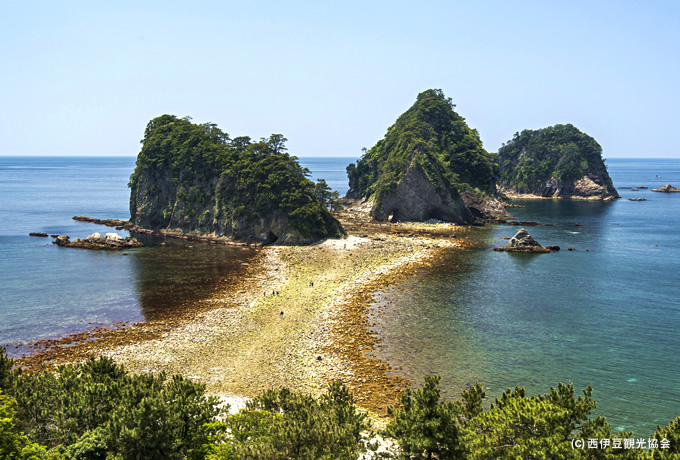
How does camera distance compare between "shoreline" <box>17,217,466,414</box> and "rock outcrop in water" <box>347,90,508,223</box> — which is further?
"rock outcrop in water" <box>347,90,508,223</box>

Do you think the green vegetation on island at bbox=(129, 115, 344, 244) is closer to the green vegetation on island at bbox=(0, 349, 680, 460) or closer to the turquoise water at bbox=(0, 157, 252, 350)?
the turquoise water at bbox=(0, 157, 252, 350)

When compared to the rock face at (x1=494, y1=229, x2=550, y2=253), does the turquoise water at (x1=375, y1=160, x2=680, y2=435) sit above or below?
below

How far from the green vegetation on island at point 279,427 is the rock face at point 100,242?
2545 inches

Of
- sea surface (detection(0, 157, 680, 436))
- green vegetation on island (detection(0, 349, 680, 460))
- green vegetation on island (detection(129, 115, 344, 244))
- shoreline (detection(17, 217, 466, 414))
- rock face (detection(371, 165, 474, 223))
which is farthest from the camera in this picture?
rock face (detection(371, 165, 474, 223))

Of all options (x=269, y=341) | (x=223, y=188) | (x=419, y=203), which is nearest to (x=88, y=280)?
(x=269, y=341)

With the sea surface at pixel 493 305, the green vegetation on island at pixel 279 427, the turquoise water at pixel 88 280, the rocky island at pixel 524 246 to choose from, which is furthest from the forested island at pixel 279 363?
the rocky island at pixel 524 246

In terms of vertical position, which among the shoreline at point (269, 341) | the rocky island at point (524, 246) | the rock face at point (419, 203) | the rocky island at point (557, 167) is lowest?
the shoreline at point (269, 341)

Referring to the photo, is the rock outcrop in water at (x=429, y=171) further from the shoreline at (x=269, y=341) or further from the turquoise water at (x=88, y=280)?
the shoreline at (x=269, y=341)

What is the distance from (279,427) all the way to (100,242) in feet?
257

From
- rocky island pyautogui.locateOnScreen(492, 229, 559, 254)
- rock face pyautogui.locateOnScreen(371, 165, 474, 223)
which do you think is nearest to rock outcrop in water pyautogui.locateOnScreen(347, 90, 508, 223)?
rock face pyautogui.locateOnScreen(371, 165, 474, 223)

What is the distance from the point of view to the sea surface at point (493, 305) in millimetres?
34406

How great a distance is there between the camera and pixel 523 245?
80.0 m

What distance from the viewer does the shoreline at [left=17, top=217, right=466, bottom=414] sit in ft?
110

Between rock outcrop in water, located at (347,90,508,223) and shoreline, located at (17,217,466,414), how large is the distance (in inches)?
1939
